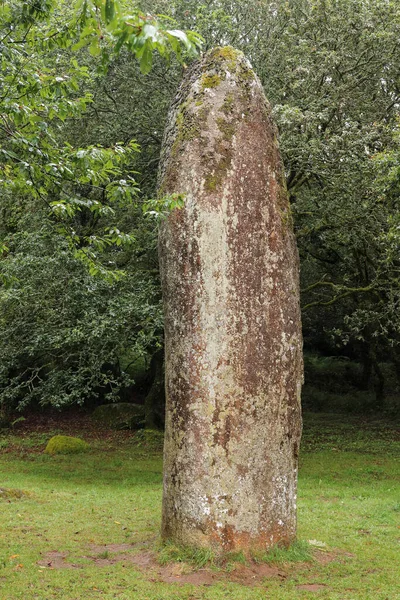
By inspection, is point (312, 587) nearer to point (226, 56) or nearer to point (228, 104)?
point (228, 104)

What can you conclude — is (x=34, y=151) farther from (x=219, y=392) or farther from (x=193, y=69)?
(x=219, y=392)

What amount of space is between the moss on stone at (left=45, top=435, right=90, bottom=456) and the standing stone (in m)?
11.1

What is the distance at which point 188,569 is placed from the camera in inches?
259

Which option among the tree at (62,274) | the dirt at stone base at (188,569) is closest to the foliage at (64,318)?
the tree at (62,274)

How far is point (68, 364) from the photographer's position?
14805mm

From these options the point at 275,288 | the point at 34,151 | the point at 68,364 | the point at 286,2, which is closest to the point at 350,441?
the point at 68,364

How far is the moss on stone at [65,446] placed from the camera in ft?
58.0

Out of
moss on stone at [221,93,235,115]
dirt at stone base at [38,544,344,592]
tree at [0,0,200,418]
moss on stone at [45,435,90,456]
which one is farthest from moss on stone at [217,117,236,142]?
moss on stone at [45,435,90,456]

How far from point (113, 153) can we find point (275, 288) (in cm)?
266

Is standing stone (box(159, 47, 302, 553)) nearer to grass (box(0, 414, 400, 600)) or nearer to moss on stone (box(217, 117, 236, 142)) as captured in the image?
moss on stone (box(217, 117, 236, 142))

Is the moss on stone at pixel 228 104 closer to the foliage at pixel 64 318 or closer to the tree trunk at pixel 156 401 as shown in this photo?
the foliage at pixel 64 318

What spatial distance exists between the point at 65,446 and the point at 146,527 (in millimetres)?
9384

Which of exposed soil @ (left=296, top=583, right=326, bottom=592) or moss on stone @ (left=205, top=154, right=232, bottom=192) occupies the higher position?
moss on stone @ (left=205, top=154, right=232, bottom=192)

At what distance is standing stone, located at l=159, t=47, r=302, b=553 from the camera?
22.2ft
